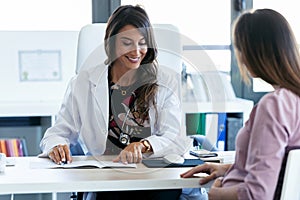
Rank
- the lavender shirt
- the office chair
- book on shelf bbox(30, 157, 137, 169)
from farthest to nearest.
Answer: the office chair
book on shelf bbox(30, 157, 137, 169)
the lavender shirt

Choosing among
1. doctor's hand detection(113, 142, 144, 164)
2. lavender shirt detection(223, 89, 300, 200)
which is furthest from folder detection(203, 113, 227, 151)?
lavender shirt detection(223, 89, 300, 200)

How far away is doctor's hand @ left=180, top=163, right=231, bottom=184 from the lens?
1.47 m

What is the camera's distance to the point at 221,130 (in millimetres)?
3066

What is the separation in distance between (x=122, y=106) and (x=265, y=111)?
844 mm

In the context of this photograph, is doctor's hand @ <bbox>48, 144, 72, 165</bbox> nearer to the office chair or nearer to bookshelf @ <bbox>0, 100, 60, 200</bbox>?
the office chair

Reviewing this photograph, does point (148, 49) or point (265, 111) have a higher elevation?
point (148, 49)

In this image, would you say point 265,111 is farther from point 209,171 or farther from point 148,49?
point 148,49

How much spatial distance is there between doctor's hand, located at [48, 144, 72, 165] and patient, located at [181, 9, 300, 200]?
0.42m

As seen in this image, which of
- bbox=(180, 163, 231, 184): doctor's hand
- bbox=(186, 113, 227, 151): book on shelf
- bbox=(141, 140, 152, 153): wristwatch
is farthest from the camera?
bbox=(186, 113, 227, 151): book on shelf

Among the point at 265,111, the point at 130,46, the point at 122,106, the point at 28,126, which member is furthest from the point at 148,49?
the point at 28,126

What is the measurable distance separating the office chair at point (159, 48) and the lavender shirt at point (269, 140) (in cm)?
85

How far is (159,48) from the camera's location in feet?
7.82

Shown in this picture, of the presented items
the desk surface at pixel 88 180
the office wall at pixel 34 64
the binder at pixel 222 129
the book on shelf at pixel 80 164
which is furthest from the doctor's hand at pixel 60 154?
the binder at pixel 222 129

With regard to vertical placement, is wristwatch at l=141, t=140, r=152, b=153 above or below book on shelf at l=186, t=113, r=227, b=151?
above
